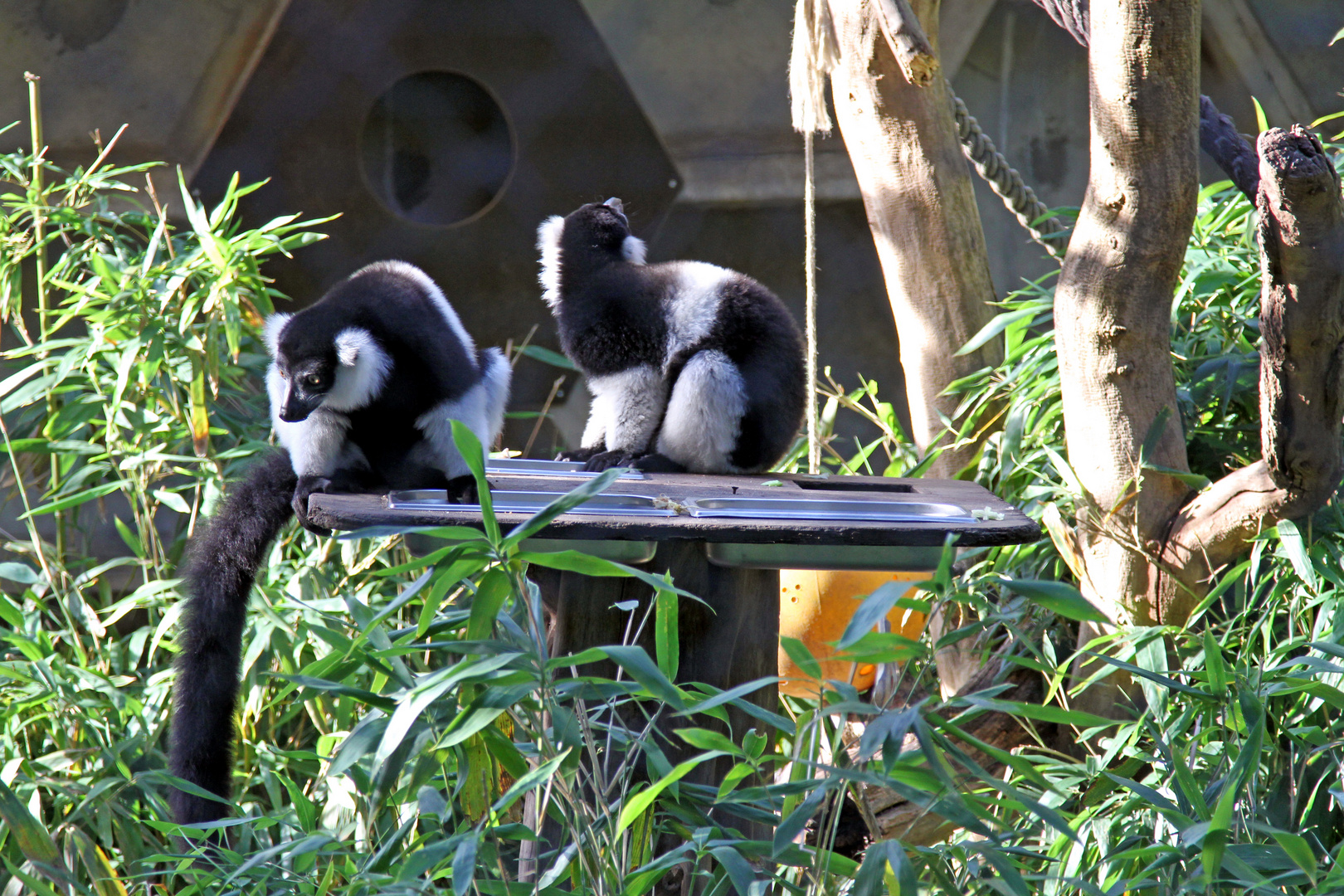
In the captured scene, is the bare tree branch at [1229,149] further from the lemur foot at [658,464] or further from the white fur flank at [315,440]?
the white fur flank at [315,440]

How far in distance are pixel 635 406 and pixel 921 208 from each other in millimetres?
923

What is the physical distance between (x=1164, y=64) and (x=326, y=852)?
6.14ft

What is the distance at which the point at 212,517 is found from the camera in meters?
1.94

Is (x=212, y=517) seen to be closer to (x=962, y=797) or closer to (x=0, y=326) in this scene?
(x=962, y=797)

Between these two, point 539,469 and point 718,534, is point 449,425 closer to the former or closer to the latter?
point 539,469

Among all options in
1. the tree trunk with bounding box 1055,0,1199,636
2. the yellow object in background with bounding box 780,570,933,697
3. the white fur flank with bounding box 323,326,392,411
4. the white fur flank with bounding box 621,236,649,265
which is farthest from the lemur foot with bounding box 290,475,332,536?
the tree trunk with bounding box 1055,0,1199,636

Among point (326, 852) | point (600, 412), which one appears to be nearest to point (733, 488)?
point (600, 412)

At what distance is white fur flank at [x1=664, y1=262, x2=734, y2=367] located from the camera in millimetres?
2381

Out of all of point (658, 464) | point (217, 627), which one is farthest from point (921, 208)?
point (217, 627)

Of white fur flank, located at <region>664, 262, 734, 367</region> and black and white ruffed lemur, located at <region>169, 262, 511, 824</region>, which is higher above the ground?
white fur flank, located at <region>664, 262, 734, 367</region>

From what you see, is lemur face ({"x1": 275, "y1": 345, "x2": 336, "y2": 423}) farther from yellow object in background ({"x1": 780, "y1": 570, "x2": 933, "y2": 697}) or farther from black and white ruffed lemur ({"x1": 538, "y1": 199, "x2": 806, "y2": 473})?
yellow object in background ({"x1": 780, "y1": 570, "x2": 933, "y2": 697})

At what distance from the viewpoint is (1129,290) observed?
81.8 inches

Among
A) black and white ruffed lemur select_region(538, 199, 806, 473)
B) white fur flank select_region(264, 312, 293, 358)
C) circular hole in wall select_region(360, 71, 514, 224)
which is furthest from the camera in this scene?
circular hole in wall select_region(360, 71, 514, 224)

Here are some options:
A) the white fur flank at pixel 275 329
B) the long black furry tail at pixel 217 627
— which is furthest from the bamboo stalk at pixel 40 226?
the long black furry tail at pixel 217 627
